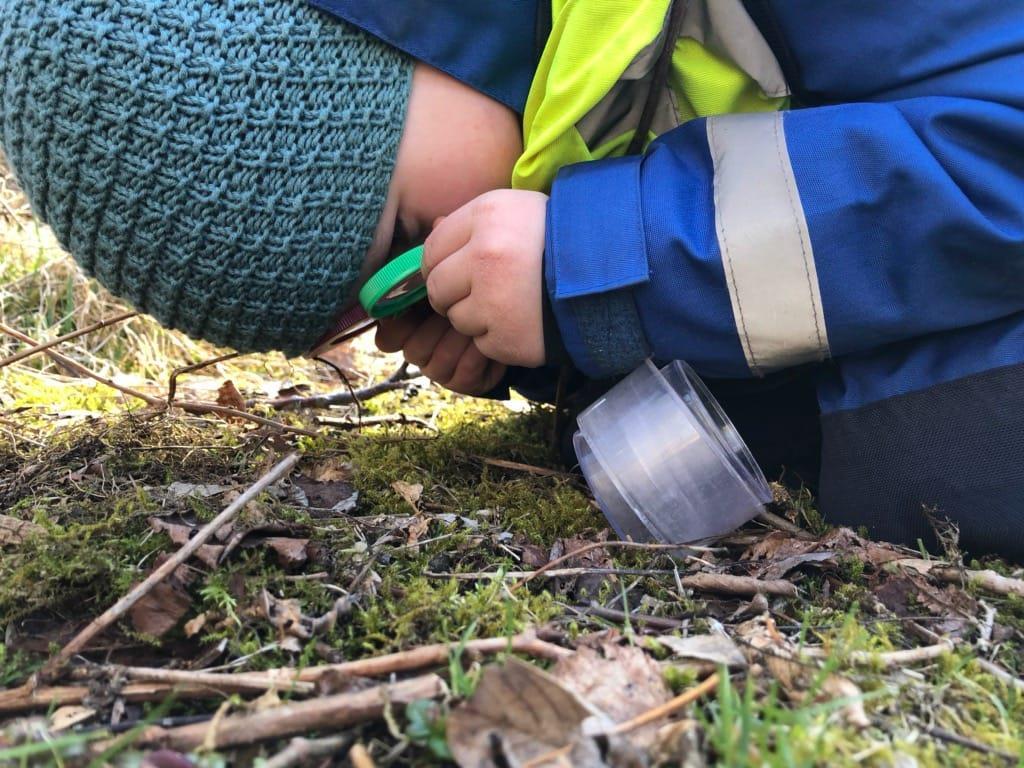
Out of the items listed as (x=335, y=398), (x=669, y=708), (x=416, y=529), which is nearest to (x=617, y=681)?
(x=669, y=708)

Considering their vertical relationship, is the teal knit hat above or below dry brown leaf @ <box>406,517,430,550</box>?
above

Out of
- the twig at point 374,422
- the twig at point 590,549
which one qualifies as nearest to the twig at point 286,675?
the twig at point 590,549

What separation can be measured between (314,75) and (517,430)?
1.00 m

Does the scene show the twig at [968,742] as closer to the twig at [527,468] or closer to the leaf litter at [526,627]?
the leaf litter at [526,627]

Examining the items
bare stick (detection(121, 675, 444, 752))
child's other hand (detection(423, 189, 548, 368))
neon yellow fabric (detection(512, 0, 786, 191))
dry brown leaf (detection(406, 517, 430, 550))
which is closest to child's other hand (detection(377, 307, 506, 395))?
child's other hand (detection(423, 189, 548, 368))

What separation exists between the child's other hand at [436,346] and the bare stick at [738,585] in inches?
33.2

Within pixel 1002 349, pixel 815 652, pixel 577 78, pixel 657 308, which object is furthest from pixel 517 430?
pixel 815 652

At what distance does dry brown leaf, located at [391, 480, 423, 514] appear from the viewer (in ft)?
5.10

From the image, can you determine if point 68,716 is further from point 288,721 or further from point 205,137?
point 205,137

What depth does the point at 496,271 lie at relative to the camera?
1562 mm

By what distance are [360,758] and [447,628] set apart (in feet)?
0.85

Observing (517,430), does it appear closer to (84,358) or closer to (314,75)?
(314,75)

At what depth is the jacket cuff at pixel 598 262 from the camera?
1.49 metres

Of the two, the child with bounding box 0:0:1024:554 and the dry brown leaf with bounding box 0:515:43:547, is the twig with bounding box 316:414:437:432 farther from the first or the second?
the dry brown leaf with bounding box 0:515:43:547
